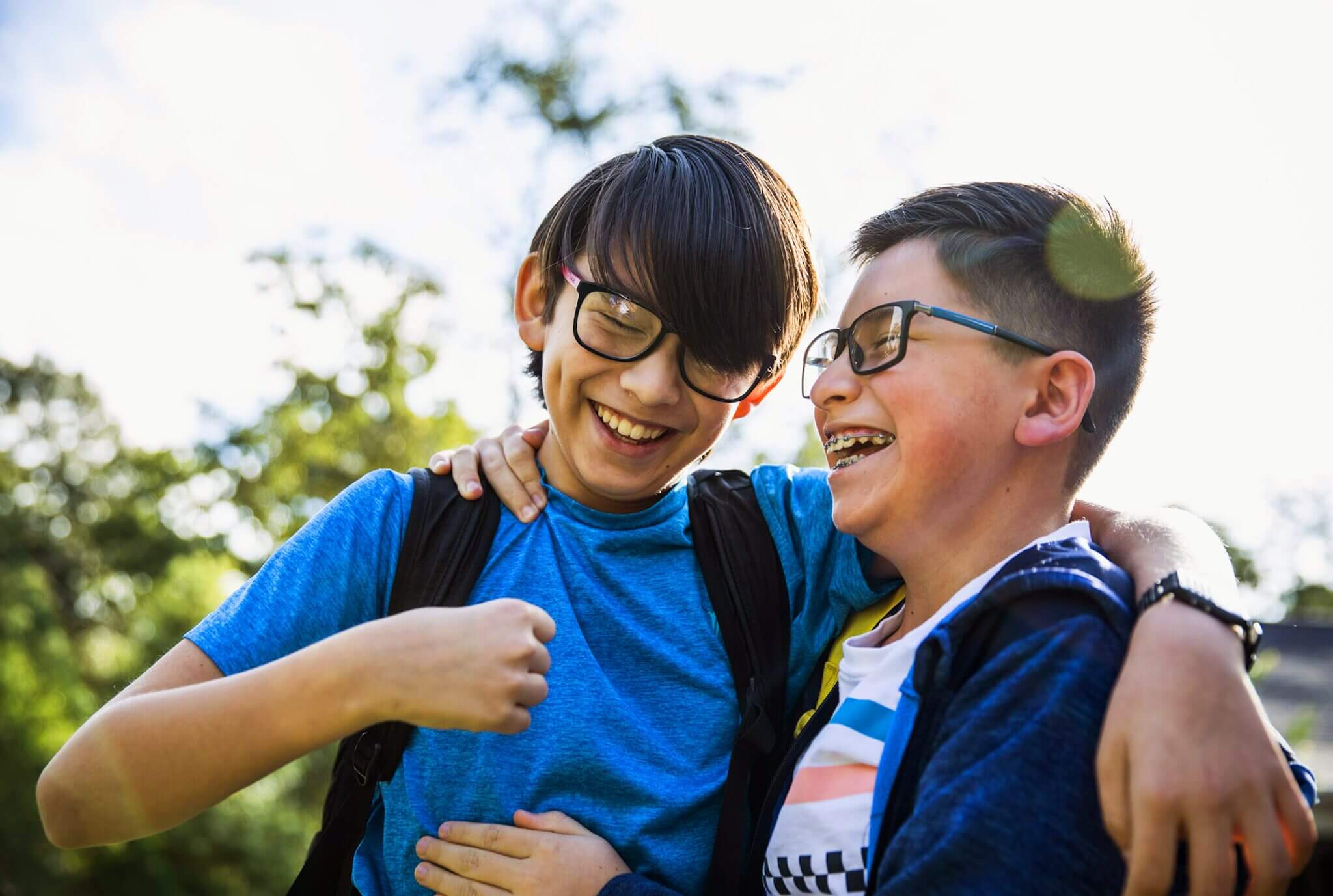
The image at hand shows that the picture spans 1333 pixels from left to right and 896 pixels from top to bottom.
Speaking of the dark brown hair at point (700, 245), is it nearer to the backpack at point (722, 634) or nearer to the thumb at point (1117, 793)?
the backpack at point (722, 634)

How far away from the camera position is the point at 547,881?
6.02 ft

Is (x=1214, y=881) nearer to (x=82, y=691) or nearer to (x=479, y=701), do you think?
(x=479, y=701)

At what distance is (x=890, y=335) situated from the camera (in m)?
2.06

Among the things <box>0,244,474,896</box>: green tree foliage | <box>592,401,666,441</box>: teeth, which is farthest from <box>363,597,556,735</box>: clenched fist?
<box>0,244,474,896</box>: green tree foliage

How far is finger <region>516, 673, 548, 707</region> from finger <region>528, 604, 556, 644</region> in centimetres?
6

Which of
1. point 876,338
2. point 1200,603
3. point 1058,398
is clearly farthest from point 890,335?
point 1200,603

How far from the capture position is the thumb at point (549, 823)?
1.93 meters

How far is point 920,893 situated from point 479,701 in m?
0.67

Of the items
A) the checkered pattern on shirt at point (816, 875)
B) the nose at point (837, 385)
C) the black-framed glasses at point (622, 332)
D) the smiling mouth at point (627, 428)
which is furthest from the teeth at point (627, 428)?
the checkered pattern on shirt at point (816, 875)

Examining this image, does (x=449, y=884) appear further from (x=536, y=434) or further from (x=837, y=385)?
(x=837, y=385)

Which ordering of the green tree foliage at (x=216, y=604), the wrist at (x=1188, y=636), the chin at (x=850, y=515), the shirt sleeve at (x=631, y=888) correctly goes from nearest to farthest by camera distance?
the wrist at (x=1188, y=636) < the shirt sleeve at (x=631, y=888) < the chin at (x=850, y=515) < the green tree foliage at (x=216, y=604)

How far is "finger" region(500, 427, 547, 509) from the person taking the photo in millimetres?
2328

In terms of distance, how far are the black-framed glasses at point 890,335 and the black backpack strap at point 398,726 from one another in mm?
871

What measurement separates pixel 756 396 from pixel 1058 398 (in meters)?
0.68
